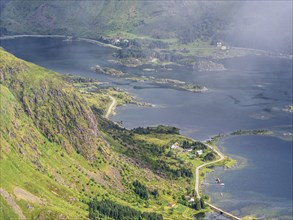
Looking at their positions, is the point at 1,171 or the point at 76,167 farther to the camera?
the point at 76,167

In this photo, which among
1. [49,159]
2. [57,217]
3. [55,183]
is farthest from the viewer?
[49,159]

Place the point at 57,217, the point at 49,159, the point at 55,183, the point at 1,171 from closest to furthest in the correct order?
the point at 57,217, the point at 1,171, the point at 55,183, the point at 49,159

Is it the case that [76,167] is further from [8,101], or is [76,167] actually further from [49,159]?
[8,101]

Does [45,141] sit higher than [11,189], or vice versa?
[45,141]

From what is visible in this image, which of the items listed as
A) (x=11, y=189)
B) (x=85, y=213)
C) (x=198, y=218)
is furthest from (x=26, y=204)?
(x=198, y=218)

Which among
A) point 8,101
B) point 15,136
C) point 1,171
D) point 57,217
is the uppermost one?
point 8,101

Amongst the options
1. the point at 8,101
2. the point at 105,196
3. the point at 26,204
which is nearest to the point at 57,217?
the point at 26,204
